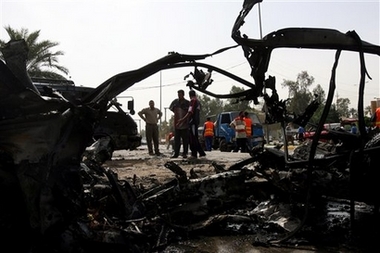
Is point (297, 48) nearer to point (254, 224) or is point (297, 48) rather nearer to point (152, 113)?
point (254, 224)

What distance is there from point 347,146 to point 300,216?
856 mm

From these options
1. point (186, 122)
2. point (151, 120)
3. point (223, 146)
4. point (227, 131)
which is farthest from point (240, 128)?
point (223, 146)

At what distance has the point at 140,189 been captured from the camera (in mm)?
4336

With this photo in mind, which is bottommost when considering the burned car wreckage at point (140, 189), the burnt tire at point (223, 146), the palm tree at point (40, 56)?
the burnt tire at point (223, 146)

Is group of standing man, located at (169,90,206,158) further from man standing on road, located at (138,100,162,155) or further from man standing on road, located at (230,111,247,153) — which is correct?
man standing on road, located at (230,111,247,153)

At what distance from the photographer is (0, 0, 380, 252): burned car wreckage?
2.52 meters

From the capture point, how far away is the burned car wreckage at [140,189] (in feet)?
8.27

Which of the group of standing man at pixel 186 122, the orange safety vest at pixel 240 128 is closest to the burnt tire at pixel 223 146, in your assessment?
the orange safety vest at pixel 240 128

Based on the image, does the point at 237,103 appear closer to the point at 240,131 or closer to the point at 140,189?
the point at 140,189

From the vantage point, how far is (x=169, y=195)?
388 centimetres

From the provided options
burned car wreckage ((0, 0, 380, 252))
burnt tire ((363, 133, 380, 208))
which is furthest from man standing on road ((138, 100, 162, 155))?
burnt tire ((363, 133, 380, 208))

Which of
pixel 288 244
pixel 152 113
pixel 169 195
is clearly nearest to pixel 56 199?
pixel 169 195

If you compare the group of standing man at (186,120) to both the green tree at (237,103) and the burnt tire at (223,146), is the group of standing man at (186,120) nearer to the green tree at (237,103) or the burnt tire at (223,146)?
the green tree at (237,103)

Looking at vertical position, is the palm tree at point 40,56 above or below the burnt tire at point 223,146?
above
